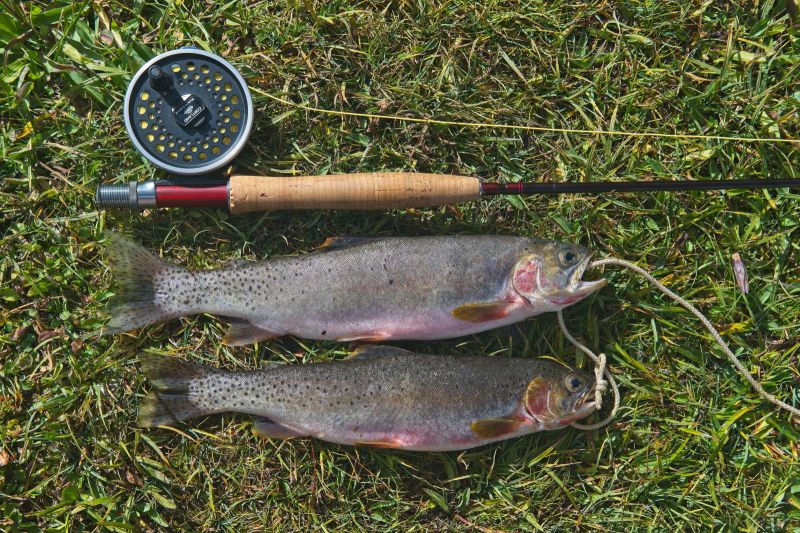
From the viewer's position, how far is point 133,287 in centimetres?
304

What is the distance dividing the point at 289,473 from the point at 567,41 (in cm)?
266

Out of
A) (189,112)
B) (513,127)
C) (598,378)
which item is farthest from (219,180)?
(598,378)

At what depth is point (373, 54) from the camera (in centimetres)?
328

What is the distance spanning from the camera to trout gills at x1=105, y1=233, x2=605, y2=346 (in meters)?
2.93

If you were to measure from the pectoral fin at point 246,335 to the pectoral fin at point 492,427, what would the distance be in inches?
41.0

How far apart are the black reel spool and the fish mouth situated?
5.60 feet

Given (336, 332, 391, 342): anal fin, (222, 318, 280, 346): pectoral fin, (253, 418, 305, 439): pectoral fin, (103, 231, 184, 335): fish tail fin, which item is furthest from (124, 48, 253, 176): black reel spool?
(253, 418, 305, 439): pectoral fin

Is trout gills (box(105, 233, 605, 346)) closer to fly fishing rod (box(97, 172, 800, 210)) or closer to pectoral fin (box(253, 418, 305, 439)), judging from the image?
fly fishing rod (box(97, 172, 800, 210))

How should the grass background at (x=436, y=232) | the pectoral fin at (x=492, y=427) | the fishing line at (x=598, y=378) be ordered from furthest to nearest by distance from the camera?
the grass background at (x=436, y=232), the fishing line at (x=598, y=378), the pectoral fin at (x=492, y=427)

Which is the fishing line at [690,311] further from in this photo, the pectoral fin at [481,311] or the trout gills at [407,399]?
the pectoral fin at [481,311]

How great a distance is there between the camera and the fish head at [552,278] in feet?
9.56

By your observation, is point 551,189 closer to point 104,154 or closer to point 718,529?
point 718,529

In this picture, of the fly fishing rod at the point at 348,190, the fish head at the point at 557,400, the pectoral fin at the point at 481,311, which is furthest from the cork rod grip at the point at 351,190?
the fish head at the point at 557,400

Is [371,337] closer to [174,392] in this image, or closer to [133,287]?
[174,392]
